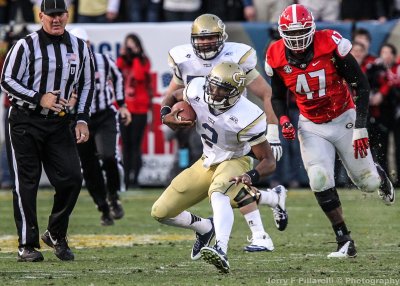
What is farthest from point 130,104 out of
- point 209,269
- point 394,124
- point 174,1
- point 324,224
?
point 209,269

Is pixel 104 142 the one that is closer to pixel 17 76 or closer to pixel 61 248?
pixel 61 248

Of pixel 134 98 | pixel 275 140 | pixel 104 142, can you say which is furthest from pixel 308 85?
pixel 134 98

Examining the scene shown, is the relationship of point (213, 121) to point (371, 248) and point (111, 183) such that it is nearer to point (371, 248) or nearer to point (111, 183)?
point (371, 248)

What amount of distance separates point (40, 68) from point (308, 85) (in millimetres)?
1648

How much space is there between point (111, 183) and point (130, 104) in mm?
2787

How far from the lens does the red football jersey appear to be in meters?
7.23

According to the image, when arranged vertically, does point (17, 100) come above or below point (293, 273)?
Answer: above

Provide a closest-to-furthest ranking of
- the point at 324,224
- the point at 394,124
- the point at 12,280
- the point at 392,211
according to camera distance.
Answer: the point at 12,280 → the point at 324,224 → the point at 392,211 → the point at 394,124

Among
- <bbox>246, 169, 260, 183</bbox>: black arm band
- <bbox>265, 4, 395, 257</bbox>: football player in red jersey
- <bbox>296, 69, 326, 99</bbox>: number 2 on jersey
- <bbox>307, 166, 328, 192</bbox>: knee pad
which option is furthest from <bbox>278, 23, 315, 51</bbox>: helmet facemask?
<bbox>246, 169, 260, 183</bbox>: black arm band

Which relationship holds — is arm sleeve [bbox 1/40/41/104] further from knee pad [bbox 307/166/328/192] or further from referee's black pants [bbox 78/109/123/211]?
referee's black pants [bbox 78/109/123/211]

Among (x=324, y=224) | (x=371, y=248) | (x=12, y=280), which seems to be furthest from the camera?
(x=324, y=224)

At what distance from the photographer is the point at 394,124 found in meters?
12.3

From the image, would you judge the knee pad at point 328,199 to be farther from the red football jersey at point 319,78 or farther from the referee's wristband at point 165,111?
the referee's wristband at point 165,111

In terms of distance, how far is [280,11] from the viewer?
42.2ft
